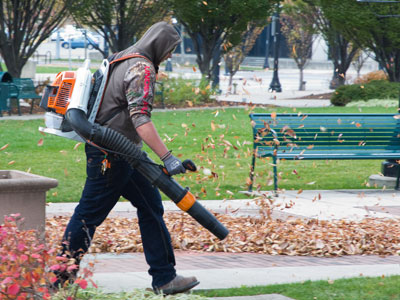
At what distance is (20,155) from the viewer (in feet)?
42.2

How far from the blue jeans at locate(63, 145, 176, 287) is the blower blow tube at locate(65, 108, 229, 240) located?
0.40 feet

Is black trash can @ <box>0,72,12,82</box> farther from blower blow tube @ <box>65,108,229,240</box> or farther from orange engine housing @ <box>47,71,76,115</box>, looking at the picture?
blower blow tube @ <box>65,108,229,240</box>

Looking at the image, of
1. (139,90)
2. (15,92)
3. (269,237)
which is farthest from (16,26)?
(139,90)

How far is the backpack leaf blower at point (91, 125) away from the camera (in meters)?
4.76

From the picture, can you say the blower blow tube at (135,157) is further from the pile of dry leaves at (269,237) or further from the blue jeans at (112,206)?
the pile of dry leaves at (269,237)

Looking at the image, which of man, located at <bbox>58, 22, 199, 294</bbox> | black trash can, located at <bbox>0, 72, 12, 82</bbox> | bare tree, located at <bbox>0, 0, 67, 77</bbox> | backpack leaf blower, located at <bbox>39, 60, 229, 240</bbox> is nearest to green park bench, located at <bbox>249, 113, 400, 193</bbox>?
man, located at <bbox>58, 22, 199, 294</bbox>

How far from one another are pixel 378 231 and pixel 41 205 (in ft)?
12.4

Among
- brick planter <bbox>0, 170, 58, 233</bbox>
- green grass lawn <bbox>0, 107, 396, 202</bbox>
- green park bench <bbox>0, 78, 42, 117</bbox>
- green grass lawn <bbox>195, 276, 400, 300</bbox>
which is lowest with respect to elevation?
green grass lawn <bbox>0, 107, 396, 202</bbox>

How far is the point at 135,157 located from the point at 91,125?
0.35 metres

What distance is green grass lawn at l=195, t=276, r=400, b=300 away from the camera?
17.1 ft

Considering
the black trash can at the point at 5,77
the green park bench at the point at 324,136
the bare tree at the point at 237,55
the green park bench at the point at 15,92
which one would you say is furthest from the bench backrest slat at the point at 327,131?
the bare tree at the point at 237,55

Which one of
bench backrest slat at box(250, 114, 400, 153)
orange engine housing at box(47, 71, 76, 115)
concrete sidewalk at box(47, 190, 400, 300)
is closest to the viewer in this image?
orange engine housing at box(47, 71, 76, 115)

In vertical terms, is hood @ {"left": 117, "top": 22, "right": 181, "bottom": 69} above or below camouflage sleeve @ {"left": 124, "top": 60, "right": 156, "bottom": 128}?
above

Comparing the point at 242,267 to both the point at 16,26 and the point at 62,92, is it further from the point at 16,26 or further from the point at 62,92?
Result: the point at 16,26
